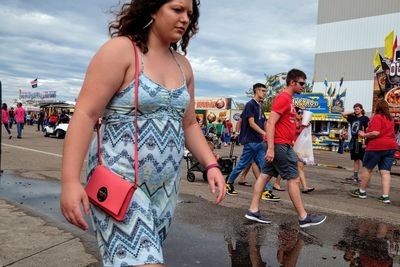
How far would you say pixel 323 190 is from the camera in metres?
8.28

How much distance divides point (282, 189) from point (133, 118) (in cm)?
654

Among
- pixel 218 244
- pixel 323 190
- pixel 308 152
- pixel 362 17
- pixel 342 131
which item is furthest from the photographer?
pixel 362 17

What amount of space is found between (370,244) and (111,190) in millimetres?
3711

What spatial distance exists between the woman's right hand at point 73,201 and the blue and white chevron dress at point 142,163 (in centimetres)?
13

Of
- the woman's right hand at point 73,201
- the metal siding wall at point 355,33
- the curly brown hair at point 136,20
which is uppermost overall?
the metal siding wall at point 355,33

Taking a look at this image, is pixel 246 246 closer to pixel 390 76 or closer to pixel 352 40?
pixel 390 76

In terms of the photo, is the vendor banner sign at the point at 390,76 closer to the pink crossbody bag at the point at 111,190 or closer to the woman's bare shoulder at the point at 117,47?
the woman's bare shoulder at the point at 117,47

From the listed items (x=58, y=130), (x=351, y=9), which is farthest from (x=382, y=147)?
(x=351, y=9)

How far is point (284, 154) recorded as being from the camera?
5.04 m

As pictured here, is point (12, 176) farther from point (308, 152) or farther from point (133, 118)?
point (133, 118)

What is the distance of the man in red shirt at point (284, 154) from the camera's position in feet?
16.2

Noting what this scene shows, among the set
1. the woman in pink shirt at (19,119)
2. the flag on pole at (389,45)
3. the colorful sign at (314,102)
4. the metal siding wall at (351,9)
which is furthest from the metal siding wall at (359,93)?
the woman in pink shirt at (19,119)

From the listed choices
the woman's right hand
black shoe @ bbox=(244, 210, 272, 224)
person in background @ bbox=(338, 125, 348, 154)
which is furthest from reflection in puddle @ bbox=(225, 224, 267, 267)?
person in background @ bbox=(338, 125, 348, 154)

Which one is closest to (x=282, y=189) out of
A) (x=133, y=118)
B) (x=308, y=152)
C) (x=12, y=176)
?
(x=308, y=152)
